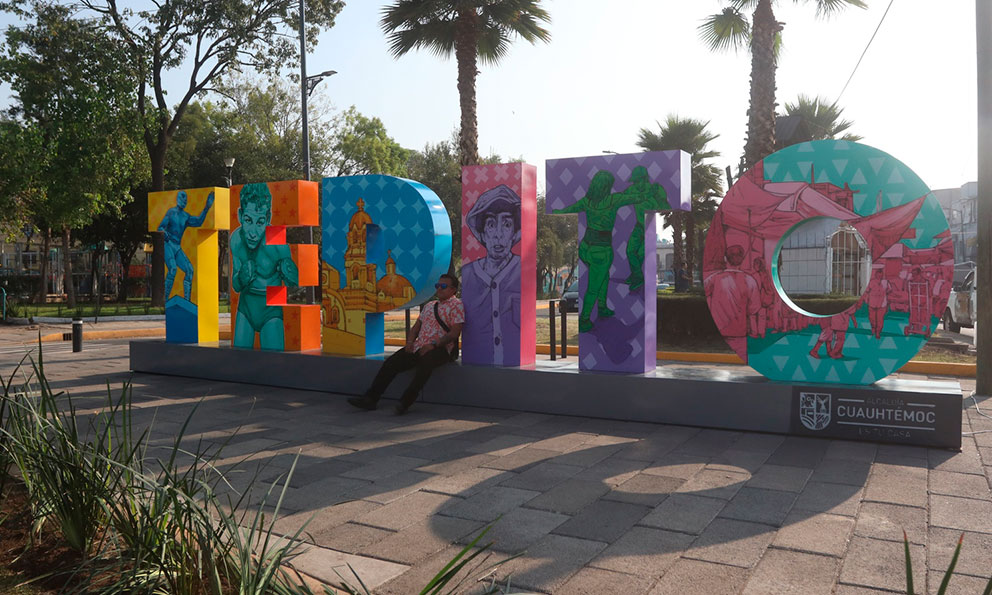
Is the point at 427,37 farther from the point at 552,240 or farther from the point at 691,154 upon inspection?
the point at 552,240

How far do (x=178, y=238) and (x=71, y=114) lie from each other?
16.4 metres

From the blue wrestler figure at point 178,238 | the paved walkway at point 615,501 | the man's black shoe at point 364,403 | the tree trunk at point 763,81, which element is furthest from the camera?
the tree trunk at point 763,81

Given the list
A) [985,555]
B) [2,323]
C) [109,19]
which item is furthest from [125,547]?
[109,19]

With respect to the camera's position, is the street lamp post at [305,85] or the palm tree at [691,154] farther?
the palm tree at [691,154]

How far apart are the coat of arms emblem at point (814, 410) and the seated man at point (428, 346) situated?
3.80m

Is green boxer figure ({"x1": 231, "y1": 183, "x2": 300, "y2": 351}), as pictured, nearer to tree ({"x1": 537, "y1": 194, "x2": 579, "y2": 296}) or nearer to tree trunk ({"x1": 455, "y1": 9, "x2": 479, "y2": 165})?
tree trunk ({"x1": 455, "y1": 9, "x2": 479, "y2": 165})

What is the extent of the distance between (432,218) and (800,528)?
5.79 m

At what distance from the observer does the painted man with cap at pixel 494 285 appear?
8.93 metres

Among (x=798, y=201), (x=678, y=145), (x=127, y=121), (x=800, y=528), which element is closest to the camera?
(x=800, y=528)

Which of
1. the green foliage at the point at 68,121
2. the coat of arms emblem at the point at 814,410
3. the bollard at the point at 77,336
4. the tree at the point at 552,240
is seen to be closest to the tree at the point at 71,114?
the green foliage at the point at 68,121

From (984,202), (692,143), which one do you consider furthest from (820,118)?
(984,202)

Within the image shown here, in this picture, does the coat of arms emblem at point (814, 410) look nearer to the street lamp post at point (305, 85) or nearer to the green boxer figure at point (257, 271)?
the green boxer figure at point (257, 271)

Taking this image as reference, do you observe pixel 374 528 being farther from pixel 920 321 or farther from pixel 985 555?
pixel 920 321

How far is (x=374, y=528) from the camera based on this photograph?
473 centimetres
